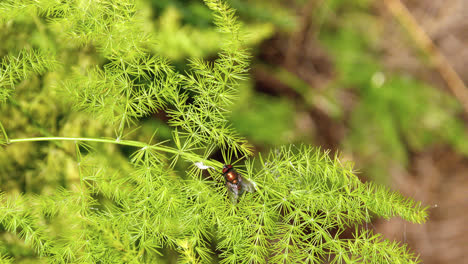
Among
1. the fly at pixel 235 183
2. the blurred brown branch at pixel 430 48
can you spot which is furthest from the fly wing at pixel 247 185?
the blurred brown branch at pixel 430 48

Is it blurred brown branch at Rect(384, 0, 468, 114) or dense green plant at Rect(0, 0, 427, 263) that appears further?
blurred brown branch at Rect(384, 0, 468, 114)

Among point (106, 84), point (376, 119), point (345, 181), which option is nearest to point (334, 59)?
point (376, 119)

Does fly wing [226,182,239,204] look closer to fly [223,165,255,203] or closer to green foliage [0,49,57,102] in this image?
fly [223,165,255,203]

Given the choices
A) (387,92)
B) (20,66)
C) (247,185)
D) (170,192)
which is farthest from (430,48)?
(20,66)

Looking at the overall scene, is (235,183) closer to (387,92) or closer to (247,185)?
(247,185)

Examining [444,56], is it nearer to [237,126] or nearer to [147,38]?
[237,126]

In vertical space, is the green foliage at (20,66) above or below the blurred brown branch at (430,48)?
above

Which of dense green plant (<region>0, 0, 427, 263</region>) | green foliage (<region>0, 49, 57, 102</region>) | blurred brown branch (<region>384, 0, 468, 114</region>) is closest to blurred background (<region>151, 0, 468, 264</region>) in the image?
blurred brown branch (<region>384, 0, 468, 114</region>)

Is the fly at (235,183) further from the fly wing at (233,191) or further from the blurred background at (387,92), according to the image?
the blurred background at (387,92)
